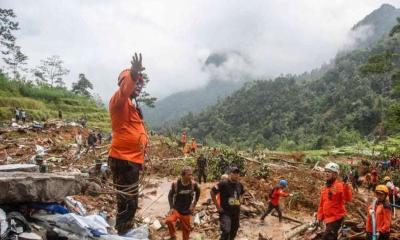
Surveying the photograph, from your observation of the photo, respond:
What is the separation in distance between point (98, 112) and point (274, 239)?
36.4 m

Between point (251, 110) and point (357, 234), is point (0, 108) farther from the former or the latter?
point (251, 110)

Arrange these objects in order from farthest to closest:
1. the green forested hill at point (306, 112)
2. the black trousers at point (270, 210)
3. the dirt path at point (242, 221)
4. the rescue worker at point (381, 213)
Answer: the green forested hill at point (306, 112) → the black trousers at point (270, 210) → the dirt path at point (242, 221) → the rescue worker at point (381, 213)

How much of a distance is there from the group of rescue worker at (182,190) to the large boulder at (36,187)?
46 centimetres

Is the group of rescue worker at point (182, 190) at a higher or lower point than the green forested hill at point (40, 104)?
lower

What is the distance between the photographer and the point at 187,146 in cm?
2177

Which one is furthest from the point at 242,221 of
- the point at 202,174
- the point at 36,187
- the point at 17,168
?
the point at 36,187

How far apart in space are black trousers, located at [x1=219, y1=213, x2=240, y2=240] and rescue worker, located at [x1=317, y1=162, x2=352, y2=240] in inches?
56.0

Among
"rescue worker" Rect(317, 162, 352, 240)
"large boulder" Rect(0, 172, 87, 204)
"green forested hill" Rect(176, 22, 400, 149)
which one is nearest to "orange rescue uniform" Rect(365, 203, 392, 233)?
"rescue worker" Rect(317, 162, 352, 240)

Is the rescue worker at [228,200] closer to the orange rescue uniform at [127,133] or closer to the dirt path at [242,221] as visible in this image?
the dirt path at [242,221]

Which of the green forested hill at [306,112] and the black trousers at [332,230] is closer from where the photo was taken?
the black trousers at [332,230]

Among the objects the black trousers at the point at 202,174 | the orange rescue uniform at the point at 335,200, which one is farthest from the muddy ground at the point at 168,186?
the orange rescue uniform at the point at 335,200

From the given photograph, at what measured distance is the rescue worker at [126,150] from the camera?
14.2 feet

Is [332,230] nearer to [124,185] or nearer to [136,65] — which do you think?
[124,185]

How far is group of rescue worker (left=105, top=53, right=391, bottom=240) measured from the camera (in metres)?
4.30
